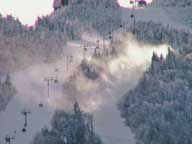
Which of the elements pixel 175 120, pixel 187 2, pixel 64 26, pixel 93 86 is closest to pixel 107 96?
pixel 93 86

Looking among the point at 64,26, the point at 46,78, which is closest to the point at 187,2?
the point at 64,26

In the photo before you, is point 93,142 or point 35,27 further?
point 35,27

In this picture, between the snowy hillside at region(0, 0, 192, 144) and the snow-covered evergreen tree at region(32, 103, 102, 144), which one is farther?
A: the snowy hillside at region(0, 0, 192, 144)

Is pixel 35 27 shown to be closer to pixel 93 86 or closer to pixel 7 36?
pixel 7 36

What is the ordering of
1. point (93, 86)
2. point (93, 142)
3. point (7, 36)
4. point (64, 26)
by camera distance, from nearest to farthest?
point (93, 142)
point (93, 86)
point (7, 36)
point (64, 26)

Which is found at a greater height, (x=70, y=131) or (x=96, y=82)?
(x=96, y=82)

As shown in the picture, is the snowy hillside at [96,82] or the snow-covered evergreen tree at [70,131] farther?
the snowy hillside at [96,82]

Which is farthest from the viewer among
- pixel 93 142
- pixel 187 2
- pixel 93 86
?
pixel 187 2

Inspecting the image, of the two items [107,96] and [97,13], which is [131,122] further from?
[97,13]

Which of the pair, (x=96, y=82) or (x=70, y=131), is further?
(x=96, y=82)
